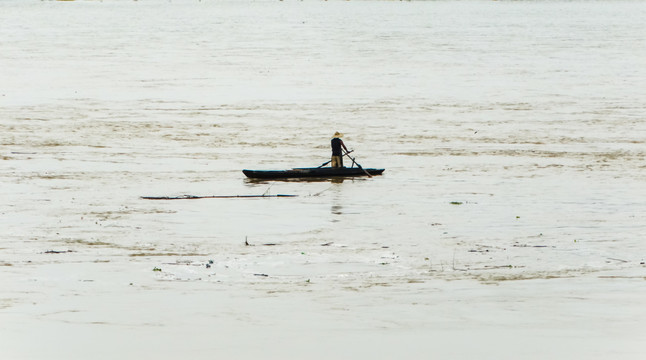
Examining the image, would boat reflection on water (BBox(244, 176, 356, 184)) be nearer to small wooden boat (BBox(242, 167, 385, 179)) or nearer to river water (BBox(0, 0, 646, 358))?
small wooden boat (BBox(242, 167, 385, 179))

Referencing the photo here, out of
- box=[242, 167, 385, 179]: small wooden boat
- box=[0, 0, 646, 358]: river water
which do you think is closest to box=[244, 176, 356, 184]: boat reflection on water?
box=[242, 167, 385, 179]: small wooden boat

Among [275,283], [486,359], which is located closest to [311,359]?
[486,359]

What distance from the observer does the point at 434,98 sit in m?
49.7

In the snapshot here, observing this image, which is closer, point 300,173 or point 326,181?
point 300,173

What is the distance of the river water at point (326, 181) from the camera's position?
18.9 m

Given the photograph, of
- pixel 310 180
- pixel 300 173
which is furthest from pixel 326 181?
pixel 300 173

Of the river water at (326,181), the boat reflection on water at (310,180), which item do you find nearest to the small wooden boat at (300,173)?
the boat reflection on water at (310,180)

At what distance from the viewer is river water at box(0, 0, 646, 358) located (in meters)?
18.9

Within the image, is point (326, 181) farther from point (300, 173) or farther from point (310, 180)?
point (300, 173)

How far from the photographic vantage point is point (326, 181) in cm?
2881

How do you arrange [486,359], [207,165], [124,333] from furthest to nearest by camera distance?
[207,165], [124,333], [486,359]

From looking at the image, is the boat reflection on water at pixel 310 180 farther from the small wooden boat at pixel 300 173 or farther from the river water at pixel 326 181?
the river water at pixel 326 181

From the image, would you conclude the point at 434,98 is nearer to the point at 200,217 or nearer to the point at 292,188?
the point at 292,188

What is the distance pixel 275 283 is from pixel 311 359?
3.93 m
